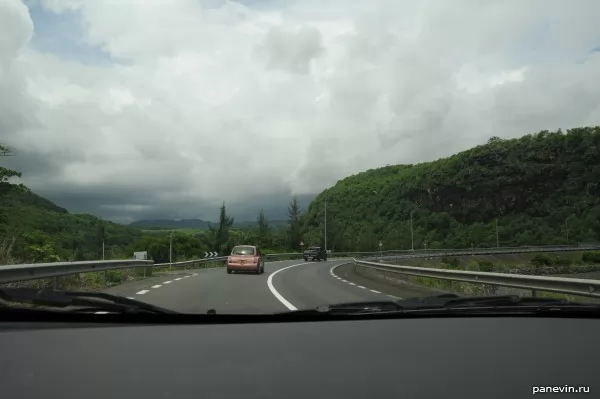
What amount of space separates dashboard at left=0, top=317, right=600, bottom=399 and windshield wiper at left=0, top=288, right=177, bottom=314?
171 mm

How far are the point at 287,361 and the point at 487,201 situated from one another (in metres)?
62.9

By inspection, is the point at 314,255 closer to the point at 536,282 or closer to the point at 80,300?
the point at 536,282

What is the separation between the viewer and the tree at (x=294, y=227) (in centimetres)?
8212

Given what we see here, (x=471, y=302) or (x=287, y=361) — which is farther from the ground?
(x=471, y=302)

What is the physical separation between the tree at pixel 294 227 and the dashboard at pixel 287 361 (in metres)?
76.1

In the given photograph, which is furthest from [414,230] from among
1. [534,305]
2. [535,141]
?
[534,305]

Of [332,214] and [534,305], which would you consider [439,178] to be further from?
[534,305]

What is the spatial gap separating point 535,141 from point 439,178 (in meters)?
19.9

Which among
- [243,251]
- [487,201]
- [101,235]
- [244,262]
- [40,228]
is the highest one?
[487,201]

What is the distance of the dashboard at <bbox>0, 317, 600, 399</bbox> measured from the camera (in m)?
2.75

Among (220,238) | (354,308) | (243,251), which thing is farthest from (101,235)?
(220,238)

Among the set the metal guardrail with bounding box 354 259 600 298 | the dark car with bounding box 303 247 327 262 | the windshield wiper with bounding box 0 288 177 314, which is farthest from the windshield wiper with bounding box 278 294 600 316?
the dark car with bounding box 303 247 327 262

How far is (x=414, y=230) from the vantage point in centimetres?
7925

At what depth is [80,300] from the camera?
3.72 metres
